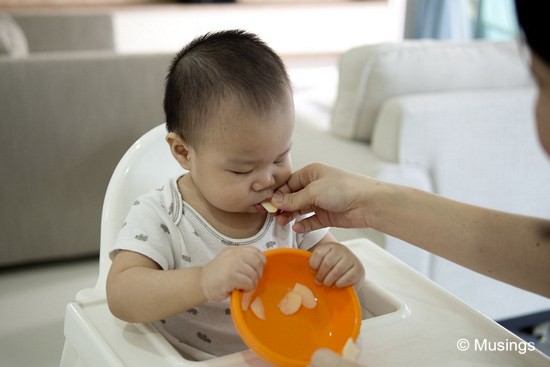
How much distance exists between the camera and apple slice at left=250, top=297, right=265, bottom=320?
94cm

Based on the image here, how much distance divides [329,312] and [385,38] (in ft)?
17.3

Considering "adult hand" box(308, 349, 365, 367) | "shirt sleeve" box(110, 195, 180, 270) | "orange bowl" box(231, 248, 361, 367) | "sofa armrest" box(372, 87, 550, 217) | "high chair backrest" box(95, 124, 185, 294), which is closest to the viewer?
"adult hand" box(308, 349, 365, 367)

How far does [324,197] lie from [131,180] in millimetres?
417

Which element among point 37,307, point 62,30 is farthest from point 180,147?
point 62,30

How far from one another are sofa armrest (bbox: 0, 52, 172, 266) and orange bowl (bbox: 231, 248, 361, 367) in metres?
1.55

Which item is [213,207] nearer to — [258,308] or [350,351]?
[258,308]

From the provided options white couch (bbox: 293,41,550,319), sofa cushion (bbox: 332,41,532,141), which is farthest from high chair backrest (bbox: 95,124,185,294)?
sofa cushion (bbox: 332,41,532,141)

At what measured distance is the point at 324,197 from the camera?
3.65ft

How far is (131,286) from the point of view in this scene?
97 cm

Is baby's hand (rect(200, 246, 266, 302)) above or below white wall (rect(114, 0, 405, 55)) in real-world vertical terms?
above

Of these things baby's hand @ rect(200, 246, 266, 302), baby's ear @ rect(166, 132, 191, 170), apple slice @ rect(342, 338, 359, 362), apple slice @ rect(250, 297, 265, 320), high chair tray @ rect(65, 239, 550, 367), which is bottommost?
high chair tray @ rect(65, 239, 550, 367)

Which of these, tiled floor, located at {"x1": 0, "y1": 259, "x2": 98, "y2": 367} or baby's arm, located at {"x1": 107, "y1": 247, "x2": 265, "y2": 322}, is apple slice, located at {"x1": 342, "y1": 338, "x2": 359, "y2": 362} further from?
tiled floor, located at {"x1": 0, "y1": 259, "x2": 98, "y2": 367}

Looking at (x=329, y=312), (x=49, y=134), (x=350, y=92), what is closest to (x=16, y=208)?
(x=49, y=134)

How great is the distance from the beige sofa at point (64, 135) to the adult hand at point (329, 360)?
1731 millimetres
